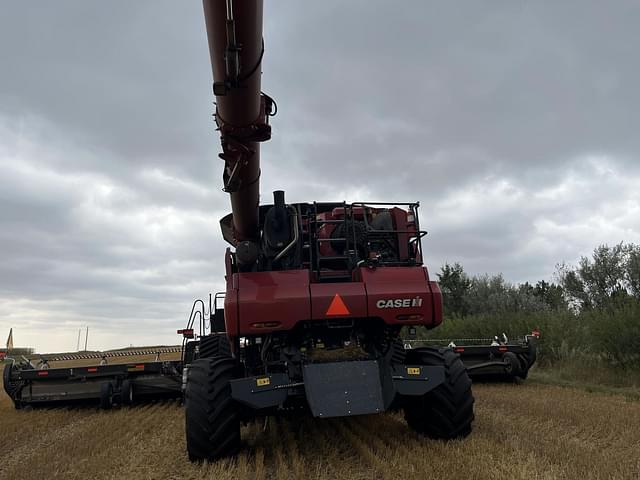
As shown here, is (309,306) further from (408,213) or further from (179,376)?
(179,376)

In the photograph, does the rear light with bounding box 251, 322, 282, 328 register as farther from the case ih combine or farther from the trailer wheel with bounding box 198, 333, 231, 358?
the trailer wheel with bounding box 198, 333, 231, 358

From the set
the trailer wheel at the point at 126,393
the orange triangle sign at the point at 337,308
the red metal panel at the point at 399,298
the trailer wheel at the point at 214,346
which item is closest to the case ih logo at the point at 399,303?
the red metal panel at the point at 399,298

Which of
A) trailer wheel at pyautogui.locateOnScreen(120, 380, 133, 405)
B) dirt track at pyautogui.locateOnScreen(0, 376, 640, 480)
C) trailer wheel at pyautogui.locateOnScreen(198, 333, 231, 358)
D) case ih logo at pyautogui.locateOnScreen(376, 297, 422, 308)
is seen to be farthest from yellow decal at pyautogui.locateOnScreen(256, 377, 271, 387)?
trailer wheel at pyautogui.locateOnScreen(120, 380, 133, 405)

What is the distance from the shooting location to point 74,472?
17.3 feet

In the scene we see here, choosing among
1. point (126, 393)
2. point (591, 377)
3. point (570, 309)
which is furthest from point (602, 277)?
point (126, 393)

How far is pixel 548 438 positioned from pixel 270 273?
361 centimetres

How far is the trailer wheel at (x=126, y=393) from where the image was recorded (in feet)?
32.7

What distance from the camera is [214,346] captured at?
9.48m

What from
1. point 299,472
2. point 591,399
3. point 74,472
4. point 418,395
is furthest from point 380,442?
point 591,399

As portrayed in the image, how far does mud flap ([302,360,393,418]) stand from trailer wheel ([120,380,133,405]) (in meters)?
6.05

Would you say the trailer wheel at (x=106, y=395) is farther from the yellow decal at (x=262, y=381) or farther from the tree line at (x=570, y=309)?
the tree line at (x=570, y=309)

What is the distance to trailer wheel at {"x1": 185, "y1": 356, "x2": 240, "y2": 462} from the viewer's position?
17.0 feet

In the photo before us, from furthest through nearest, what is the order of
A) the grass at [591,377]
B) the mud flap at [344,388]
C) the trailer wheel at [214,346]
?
the grass at [591,377], the trailer wheel at [214,346], the mud flap at [344,388]

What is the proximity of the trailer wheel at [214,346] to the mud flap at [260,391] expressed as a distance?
4.09 m
